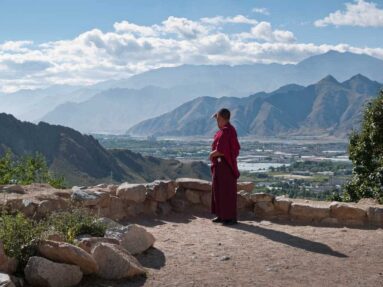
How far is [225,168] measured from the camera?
35.8 feet

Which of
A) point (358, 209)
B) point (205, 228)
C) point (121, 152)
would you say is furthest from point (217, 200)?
point (121, 152)

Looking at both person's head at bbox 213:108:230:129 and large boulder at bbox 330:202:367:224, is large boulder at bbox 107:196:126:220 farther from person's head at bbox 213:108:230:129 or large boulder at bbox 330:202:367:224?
large boulder at bbox 330:202:367:224

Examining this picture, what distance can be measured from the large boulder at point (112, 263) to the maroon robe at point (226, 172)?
409 cm

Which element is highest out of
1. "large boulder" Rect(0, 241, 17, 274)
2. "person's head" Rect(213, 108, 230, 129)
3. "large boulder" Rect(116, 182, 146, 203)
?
"person's head" Rect(213, 108, 230, 129)

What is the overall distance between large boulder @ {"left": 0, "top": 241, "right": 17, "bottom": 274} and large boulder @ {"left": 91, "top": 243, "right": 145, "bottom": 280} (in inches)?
39.5

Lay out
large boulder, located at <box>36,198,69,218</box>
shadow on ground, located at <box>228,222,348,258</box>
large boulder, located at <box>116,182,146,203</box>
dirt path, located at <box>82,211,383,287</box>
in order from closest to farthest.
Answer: dirt path, located at <box>82,211,383,287</box> < shadow on ground, located at <box>228,222,348,258</box> < large boulder, located at <box>36,198,69,218</box> < large boulder, located at <box>116,182,146,203</box>

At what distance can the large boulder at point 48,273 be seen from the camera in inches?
245

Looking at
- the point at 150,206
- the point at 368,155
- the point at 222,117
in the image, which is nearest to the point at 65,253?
the point at 222,117

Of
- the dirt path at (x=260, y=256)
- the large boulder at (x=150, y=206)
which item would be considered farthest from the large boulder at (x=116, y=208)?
the large boulder at (x=150, y=206)

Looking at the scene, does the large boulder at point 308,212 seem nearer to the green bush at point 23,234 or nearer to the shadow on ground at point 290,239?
the shadow on ground at point 290,239

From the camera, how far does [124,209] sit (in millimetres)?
11578

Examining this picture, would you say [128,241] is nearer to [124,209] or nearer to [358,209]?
[124,209]

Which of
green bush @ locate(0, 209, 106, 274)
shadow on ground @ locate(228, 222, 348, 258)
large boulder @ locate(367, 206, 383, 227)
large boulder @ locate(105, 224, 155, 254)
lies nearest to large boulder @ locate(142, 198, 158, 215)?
shadow on ground @ locate(228, 222, 348, 258)

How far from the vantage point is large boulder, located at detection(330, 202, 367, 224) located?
1095 centimetres
